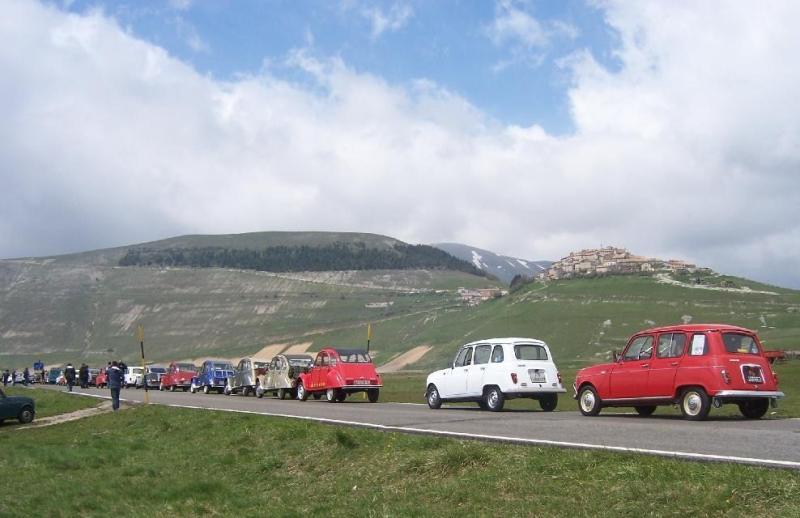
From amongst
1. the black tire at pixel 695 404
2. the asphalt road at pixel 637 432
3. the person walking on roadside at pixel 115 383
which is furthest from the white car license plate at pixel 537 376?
the person walking on roadside at pixel 115 383

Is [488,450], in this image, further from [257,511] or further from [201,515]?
[201,515]

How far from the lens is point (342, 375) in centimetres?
3025

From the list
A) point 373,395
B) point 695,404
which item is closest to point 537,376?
point 695,404

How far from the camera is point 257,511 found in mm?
11398

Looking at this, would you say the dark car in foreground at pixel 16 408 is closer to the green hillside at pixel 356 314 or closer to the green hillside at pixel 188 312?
the green hillside at pixel 356 314

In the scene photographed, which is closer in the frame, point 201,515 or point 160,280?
point 201,515

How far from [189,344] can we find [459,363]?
128 meters

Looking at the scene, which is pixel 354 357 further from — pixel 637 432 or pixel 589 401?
pixel 637 432

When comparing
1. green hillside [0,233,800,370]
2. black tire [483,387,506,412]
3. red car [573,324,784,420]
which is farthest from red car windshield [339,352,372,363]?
green hillside [0,233,800,370]

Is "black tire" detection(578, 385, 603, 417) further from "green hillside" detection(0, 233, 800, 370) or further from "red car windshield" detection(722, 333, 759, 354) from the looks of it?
"green hillside" detection(0, 233, 800, 370)

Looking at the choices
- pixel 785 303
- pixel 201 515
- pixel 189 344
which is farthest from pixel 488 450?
pixel 189 344

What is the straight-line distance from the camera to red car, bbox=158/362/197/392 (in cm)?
5072

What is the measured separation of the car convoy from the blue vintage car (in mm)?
7255

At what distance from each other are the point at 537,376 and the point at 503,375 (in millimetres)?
971
